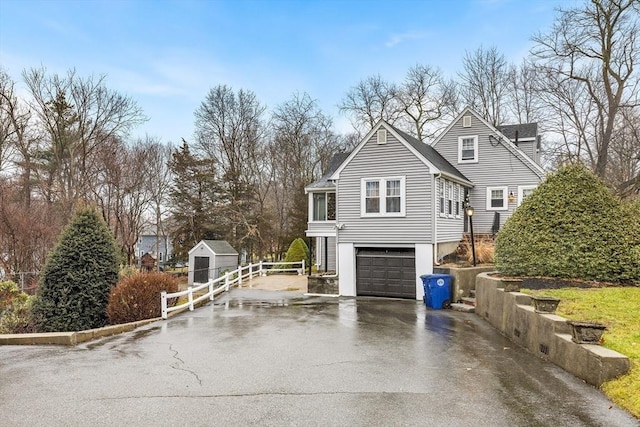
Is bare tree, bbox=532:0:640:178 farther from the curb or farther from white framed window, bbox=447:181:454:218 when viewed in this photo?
the curb

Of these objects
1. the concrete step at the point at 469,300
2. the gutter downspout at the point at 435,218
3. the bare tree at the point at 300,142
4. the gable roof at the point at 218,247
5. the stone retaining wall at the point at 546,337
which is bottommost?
the concrete step at the point at 469,300

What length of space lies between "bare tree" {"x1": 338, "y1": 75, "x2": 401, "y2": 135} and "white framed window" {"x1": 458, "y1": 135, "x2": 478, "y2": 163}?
14459mm

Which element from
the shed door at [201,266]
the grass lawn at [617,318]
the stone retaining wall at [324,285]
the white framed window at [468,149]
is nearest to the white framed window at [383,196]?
the stone retaining wall at [324,285]

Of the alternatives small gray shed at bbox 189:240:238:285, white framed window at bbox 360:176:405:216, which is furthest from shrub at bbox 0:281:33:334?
white framed window at bbox 360:176:405:216

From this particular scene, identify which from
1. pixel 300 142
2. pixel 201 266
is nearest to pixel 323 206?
pixel 201 266

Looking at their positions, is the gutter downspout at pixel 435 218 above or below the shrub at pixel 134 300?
above

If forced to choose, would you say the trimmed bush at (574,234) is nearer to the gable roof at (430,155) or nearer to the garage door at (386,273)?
the garage door at (386,273)

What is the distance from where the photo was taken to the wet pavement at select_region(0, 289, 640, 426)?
4.71m

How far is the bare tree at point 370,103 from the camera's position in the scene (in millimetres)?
36438

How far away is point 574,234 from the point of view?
1101 centimetres

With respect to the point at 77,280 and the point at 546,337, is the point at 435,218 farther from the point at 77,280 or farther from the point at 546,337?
the point at 77,280

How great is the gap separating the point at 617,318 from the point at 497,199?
14.8 m

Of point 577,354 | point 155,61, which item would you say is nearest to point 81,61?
point 155,61

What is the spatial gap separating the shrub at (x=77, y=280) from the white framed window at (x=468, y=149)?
17456 millimetres
